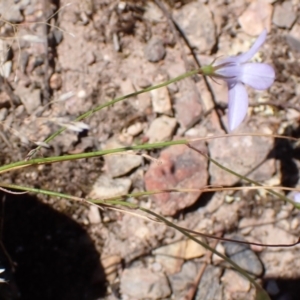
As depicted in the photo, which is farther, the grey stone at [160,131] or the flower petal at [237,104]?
the grey stone at [160,131]

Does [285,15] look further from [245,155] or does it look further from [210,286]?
[210,286]

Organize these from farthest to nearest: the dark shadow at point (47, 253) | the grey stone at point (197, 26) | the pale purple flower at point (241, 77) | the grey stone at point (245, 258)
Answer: the grey stone at point (197, 26), the grey stone at point (245, 258), the dark shadow at point (47, 253), the pale purple flower at point (241, 77)

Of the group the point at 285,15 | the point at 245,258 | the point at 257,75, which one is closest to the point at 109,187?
the point at 245,258

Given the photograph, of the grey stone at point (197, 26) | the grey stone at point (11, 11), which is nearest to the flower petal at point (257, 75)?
the grey stone at point (197, 26)

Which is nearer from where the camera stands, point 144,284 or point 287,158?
point 144,284

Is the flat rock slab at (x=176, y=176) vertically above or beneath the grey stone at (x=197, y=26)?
beneath

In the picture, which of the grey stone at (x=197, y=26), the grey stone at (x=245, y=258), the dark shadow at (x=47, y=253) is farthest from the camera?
the grey stone at (x=197, y=26)

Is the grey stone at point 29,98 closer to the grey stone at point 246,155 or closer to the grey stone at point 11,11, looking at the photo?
the grey stone at point 11,11
